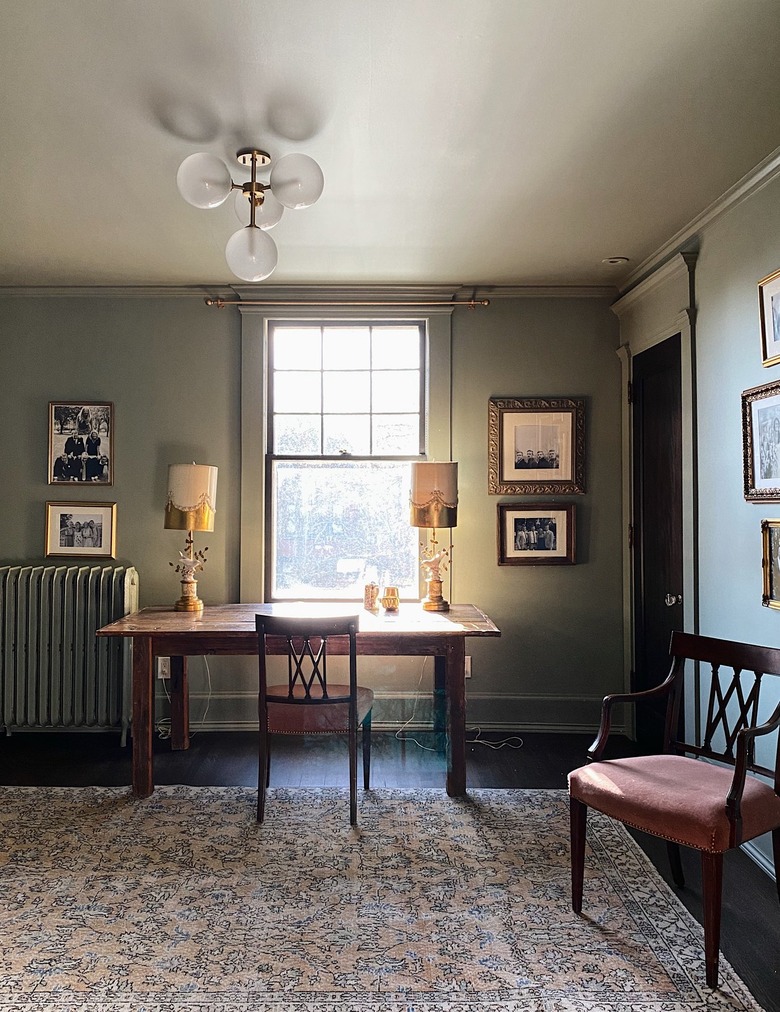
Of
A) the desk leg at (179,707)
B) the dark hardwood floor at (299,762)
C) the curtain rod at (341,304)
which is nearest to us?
the dark hardwood floor at (299,762)

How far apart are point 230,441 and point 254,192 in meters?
1.98

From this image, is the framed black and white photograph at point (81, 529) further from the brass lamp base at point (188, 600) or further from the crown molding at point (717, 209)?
the crown molding at point (717, 209)

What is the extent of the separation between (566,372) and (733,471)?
60.2 inches

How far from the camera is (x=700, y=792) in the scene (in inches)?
83.7

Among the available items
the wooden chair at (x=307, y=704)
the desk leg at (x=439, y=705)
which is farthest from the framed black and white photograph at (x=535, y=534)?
the wooden chair at (x=307, y=704)

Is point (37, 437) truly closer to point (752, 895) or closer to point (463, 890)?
point (463, 890)

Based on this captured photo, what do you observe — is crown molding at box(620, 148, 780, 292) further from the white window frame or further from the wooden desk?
the wooden desk

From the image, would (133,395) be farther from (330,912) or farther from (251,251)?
(330,912)

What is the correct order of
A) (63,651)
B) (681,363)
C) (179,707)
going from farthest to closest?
1. (63,651)
2. (179,707)
3. (681,363)

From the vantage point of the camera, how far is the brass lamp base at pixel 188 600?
3865mm

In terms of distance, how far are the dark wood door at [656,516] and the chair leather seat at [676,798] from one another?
4.45 feet

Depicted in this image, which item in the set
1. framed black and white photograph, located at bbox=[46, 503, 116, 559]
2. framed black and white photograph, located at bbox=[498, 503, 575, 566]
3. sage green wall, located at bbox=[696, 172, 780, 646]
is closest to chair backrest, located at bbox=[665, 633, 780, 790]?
sage green wall, located at bbox=[696, 172, 780, 646]

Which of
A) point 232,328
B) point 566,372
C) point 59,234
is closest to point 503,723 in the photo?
point 566,372

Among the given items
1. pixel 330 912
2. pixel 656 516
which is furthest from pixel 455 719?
pixel 656 516
